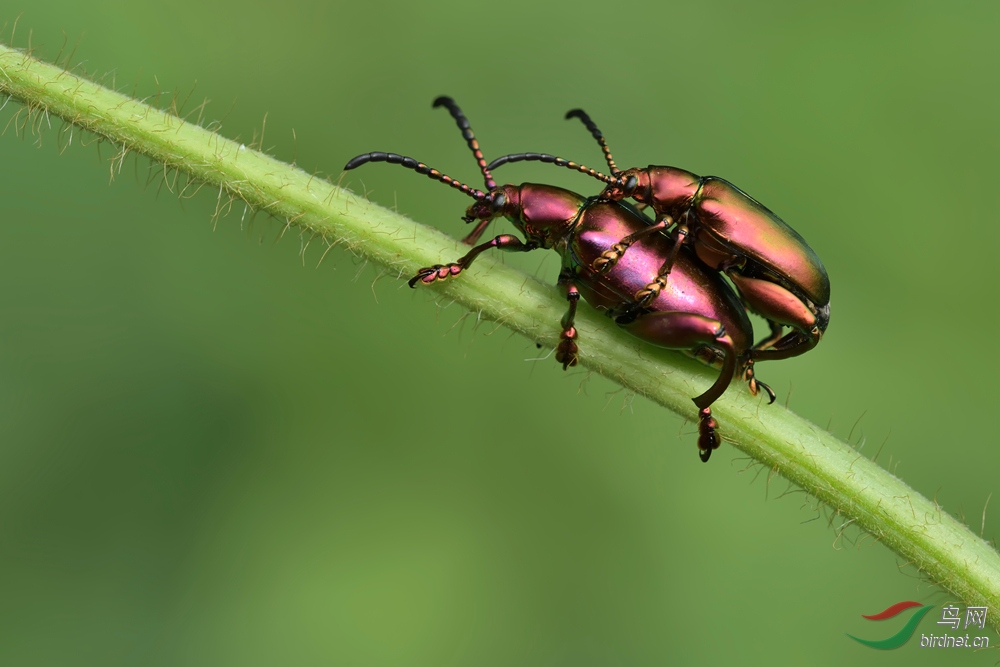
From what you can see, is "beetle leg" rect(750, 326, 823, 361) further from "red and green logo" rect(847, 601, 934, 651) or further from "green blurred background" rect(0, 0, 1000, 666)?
"red and green logo" rect(847, 601, 934, 651)

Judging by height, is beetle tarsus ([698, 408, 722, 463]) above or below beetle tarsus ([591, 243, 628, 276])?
below

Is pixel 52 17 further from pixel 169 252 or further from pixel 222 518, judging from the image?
pixel 222 518

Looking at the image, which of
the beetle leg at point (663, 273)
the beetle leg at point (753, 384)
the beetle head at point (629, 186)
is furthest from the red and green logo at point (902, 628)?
the beetle head at point (629, 186)

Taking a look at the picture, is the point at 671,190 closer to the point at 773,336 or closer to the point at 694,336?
the point at 694,336

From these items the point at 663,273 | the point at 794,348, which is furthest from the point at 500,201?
the point at 794,348

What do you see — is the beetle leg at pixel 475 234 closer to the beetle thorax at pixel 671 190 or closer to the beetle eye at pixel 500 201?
the beetle eye at pixel 500 201

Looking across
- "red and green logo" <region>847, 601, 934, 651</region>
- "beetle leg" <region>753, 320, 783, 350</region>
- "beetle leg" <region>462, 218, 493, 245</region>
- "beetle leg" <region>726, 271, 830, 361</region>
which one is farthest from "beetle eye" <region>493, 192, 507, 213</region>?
"red and green logo" <region>847, 601, 934, 651</region>

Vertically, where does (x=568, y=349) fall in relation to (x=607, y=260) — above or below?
below
